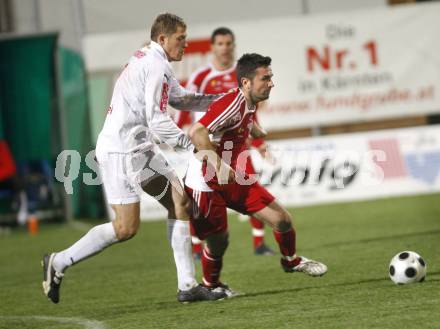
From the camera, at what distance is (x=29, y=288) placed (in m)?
8.77

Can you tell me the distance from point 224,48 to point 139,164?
3379mm

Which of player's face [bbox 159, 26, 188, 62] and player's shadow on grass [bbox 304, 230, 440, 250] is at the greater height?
player's face [bbox 159, 26, 188, 62]

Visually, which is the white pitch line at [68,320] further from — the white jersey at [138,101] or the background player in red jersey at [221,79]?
the background player in red jersey at [221,79]

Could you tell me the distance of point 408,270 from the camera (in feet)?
22.3

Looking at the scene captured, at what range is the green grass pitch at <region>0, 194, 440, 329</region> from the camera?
6020mm

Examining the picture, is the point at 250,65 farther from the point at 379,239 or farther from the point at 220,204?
the point at 379,239

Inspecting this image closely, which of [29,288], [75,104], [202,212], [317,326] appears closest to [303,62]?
[75,104]

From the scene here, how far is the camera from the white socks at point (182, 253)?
6867mm

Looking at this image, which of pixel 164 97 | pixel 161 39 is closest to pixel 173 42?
pixel 161 39

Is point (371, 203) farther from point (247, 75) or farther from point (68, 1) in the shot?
point (247, 75)

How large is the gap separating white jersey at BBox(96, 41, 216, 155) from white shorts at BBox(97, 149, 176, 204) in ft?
0.21

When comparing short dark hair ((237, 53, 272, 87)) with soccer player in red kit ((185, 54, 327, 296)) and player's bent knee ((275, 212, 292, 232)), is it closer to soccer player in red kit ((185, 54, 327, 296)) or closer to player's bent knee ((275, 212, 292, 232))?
soccer player in red kit ((185, 54, 327, 296))

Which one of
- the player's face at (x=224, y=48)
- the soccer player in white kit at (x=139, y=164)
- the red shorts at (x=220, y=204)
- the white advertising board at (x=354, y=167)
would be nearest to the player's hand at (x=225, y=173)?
the red shorts at (x=220, y=204)

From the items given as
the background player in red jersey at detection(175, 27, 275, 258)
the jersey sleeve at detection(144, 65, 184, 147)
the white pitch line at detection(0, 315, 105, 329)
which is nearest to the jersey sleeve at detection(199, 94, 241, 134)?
the jersey sleeve at detection(144, 65, 184, 147)
